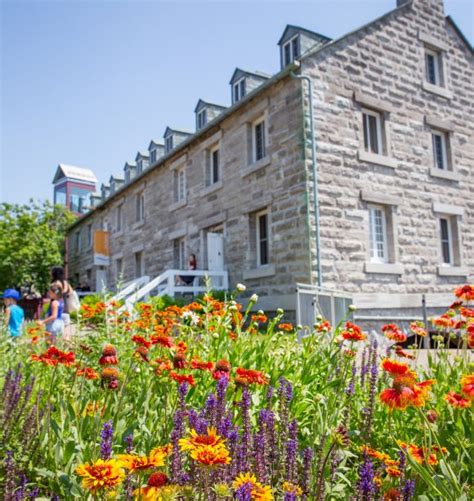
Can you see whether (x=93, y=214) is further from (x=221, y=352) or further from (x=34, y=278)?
(x=221, y=352)

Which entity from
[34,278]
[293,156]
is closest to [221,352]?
[293,156]

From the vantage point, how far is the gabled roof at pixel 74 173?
4747 cm

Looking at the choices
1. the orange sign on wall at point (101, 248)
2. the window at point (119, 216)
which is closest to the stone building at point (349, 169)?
the window at point (119, 216)

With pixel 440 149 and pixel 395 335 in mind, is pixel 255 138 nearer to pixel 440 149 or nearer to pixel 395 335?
pixel 440 149

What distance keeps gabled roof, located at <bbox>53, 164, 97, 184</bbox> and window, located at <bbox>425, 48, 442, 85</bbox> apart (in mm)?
40110

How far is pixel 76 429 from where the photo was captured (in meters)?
2.29

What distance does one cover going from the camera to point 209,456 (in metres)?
1.30

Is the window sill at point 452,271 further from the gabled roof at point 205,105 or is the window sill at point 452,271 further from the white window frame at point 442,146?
the gabled roof at point 205,105

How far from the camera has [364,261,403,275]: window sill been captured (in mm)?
11125

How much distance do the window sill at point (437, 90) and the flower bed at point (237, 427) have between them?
Answer: 11738 millimetres

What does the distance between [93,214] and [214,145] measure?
1280 cm

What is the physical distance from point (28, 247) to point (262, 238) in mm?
19377

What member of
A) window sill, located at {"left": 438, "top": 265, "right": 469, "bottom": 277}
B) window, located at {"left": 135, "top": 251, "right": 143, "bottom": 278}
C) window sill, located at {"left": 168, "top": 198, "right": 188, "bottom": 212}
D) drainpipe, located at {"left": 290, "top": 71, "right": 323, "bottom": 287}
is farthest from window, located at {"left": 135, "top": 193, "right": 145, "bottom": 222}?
window sill, located at {"left": 438, "top": 265, "right": 469, "bottom": 277}

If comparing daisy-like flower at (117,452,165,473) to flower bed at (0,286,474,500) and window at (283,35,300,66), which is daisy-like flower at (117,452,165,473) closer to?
flower bed at (0,286,474,500)
